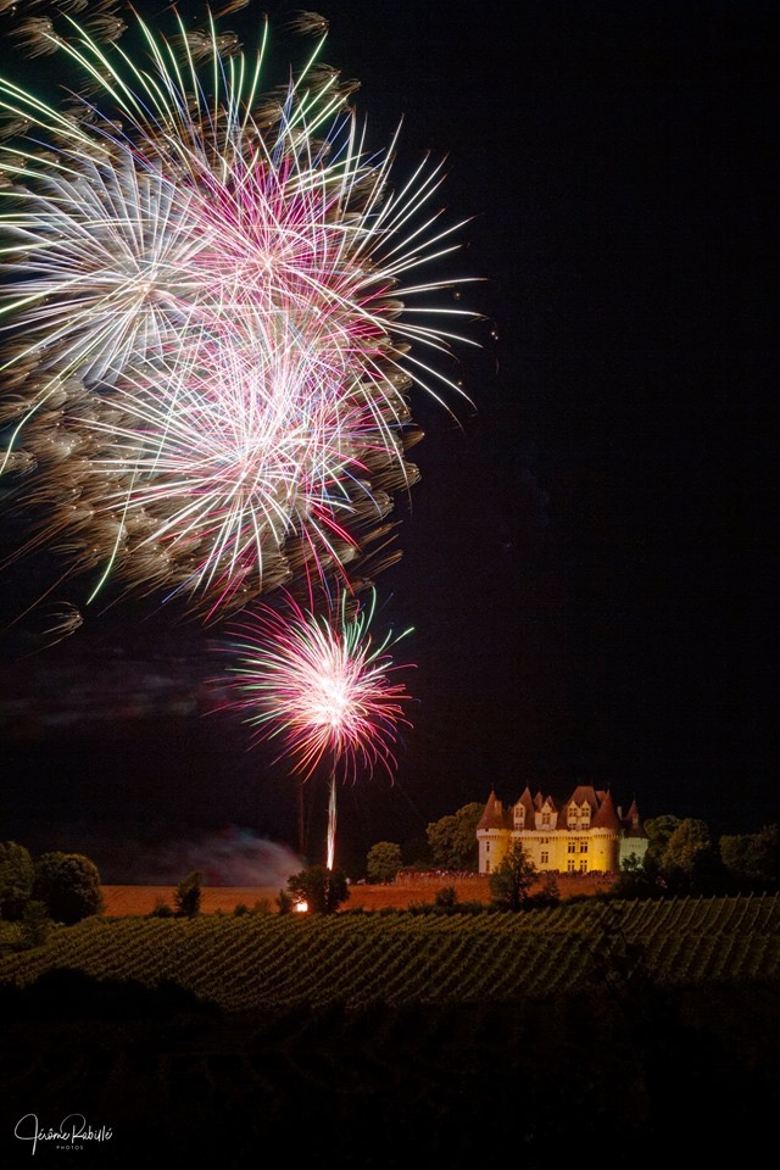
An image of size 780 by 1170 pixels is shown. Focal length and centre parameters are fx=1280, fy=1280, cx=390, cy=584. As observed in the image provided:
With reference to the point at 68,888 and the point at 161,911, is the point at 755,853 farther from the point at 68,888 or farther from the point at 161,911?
the point at 68,888

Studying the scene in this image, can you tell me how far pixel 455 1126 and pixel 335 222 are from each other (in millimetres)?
A: 15927

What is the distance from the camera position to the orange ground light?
56.2 m

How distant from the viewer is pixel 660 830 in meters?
72.6

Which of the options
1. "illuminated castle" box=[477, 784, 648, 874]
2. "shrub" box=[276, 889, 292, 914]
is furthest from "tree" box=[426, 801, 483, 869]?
"shrub" box=[276, 889, 292, 914]

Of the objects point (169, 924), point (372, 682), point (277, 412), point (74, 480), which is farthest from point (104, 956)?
point (277, 412)

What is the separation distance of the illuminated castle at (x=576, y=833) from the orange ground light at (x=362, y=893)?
32.8 ft

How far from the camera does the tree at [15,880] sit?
5575cm

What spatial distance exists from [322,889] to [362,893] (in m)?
6.64

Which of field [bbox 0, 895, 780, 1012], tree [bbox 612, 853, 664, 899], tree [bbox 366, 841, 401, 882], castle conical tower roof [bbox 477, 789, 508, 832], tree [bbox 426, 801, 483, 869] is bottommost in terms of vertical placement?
field [bbox 0, 895, 780, 1012]

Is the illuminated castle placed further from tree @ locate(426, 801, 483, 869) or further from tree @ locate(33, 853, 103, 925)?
tree @ locate(33, 853, 103, 925)

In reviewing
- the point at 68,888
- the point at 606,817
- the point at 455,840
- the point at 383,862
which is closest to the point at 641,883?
the point at 383,862

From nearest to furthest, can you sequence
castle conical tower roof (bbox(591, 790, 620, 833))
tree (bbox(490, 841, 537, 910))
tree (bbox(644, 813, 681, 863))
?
tree (bbox(490, 841, 537, 910))
tree (bbox(644, 813, 681, 863))
castle conical tower roof (bbox(591, 790, 620, 833))

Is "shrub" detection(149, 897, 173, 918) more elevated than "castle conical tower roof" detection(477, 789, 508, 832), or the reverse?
"castle conical tower roof" detection(477, 789, 508, 832)

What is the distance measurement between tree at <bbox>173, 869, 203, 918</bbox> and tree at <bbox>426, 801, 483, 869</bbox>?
21.7 metres
